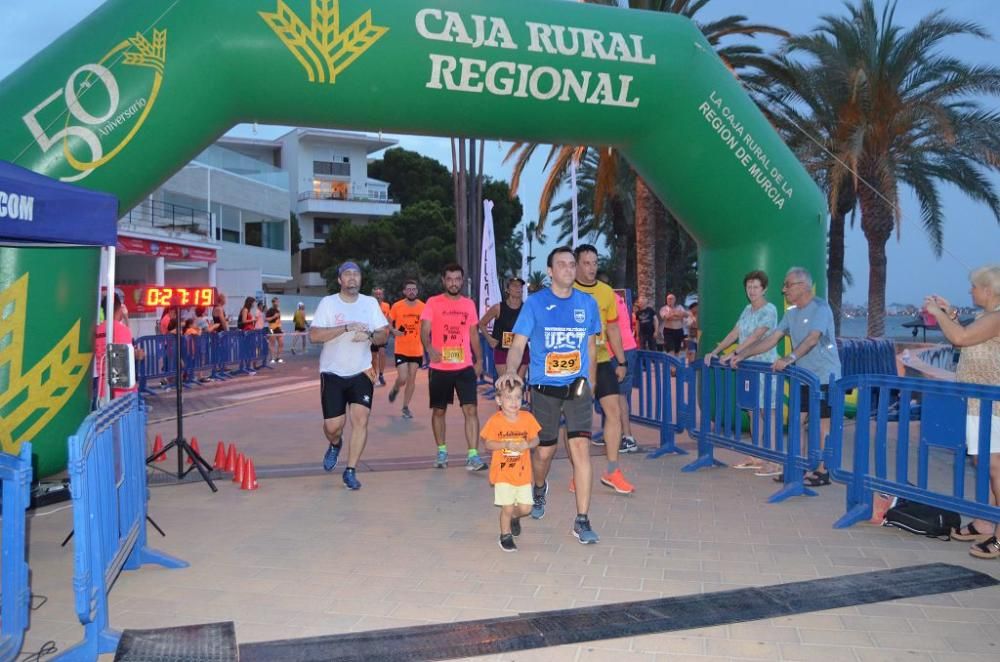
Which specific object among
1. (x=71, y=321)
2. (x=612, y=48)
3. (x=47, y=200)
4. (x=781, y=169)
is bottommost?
(x=71, y=321)

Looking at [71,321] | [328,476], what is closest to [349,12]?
[71,321]

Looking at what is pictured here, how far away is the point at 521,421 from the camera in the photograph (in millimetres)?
5516

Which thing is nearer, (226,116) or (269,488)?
(269,488)

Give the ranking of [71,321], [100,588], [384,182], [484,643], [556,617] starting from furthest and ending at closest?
[384,182] → [71,321] → [556,617] → [484,643] → [100,588]

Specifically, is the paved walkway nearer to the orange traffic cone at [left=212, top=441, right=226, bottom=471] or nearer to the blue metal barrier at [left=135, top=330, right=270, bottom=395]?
the orange traffic cone at [left=212, top=441, right=226, bottom=471]

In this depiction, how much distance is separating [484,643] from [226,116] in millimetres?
5852

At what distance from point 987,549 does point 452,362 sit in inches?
181

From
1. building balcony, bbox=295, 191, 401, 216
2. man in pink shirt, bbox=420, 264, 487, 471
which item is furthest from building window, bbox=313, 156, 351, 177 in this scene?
man in pink shirt, bbox=420, 264, 487, 471

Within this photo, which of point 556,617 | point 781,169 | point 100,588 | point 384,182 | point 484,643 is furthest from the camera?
point 384,182

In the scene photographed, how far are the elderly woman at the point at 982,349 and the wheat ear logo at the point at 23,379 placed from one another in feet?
21.7

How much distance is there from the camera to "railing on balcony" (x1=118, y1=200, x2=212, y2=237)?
29.7m

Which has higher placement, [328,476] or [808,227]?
[808,227]

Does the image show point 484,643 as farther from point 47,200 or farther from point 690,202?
point 690,202

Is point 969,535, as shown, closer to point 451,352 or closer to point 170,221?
point 451,352
